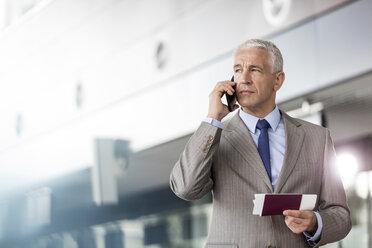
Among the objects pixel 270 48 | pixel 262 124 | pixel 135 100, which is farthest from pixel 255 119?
pixel 135 100

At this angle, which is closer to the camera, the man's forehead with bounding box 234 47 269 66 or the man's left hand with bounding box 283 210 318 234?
the man's left hand with bounding box 283 210 318 234

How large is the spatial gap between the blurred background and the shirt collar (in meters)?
2.40

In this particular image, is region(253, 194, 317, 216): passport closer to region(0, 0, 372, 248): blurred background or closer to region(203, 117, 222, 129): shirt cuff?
region(203, 117, 222, 129): shirt cuff

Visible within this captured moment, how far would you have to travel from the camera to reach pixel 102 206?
25.2 feet

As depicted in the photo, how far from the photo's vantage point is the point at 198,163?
2.01m

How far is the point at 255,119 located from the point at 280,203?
0.39 meters

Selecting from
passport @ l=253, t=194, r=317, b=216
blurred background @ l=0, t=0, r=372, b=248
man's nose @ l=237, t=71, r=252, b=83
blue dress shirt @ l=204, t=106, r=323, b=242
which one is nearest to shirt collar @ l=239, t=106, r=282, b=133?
blue dress shirt @ l=204, t=106, r=323, b=242

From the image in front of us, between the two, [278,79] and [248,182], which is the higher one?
[278,79]

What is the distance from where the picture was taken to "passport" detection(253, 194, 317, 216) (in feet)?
6.08

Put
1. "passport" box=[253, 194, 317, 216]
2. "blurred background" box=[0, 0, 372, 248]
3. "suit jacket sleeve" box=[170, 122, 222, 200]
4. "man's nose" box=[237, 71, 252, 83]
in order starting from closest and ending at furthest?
"passport" box=[253, 194, 317, 216], "suit jacket sleeve" box=[170, 122, 222, 200], "man's nose" box=[237, 71, 252, 83], "blurred background" box=[0, 0, 372, 248]

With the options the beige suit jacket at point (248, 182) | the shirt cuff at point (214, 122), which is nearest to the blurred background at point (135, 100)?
the beige suit jacket at point (248, 182)

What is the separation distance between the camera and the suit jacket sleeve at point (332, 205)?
6.63 feet

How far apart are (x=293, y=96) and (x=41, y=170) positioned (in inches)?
186

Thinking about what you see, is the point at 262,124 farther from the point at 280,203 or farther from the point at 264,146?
the point at 280,203
